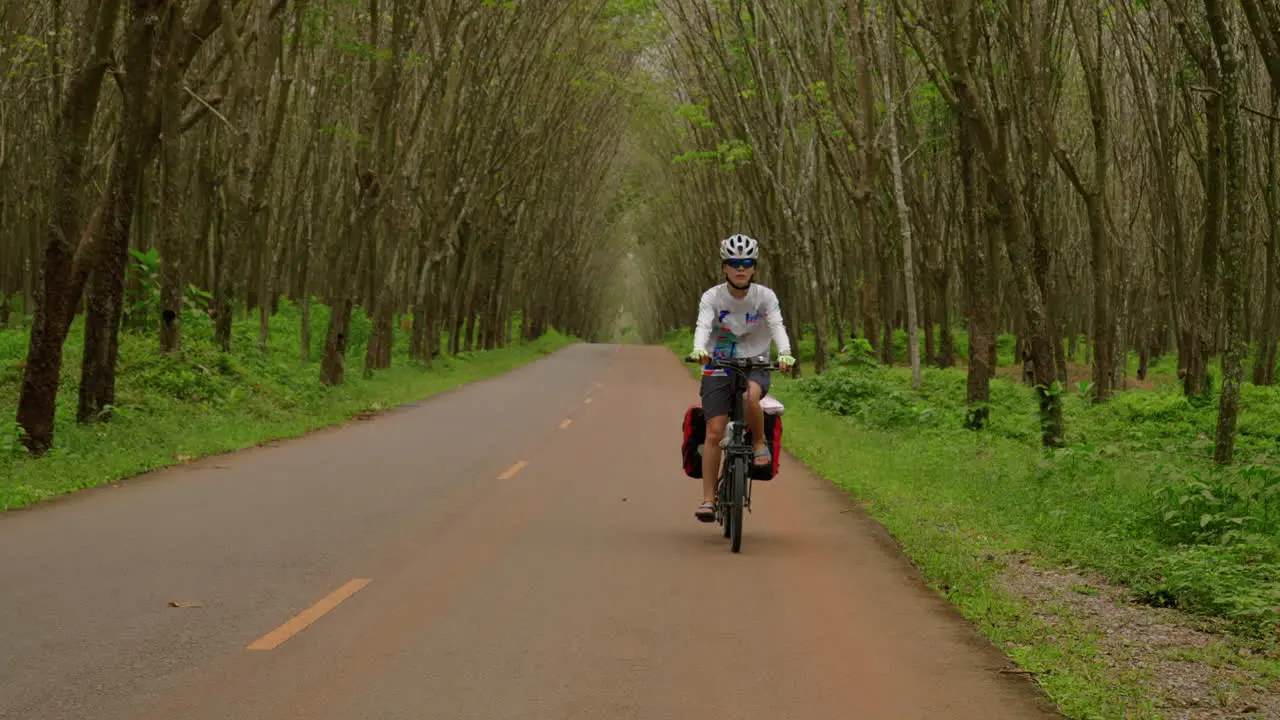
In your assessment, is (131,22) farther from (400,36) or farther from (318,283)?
(318,283)

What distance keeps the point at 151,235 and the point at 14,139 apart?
15.8 feet

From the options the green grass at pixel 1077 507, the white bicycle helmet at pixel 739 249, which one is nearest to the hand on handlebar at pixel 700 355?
the white bicycle helmet at pixel 739 249

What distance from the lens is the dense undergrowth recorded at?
825 centimetres

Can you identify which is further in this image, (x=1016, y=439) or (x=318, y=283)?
(x=318, y=283)

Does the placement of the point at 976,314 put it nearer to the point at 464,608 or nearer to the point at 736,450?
the point at 736,450

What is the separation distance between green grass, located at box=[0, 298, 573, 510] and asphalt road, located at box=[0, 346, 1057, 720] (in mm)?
852

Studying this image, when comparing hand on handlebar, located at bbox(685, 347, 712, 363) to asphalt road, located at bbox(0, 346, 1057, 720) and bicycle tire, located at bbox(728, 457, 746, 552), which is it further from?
asphalt road, located at bbox(0, 346, 1057, 720)

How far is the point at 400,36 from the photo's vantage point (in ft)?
80.3

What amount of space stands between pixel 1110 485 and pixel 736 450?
442 cm

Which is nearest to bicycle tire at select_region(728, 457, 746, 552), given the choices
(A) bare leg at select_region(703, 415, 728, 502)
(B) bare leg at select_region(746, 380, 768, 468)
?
(B) bare leg at select_region(746, 380, 768, 468)

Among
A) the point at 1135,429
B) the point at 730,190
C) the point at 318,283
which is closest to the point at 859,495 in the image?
the point at 1135,429

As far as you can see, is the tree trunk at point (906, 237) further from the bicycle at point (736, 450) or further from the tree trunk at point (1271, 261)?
the bicycle at point (736, 450)

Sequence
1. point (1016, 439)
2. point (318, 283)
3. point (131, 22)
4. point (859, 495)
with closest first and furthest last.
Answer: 1. point (859, 495)
2. point (131, 22)
3. point (1016, 439)
4. point (318, 283)

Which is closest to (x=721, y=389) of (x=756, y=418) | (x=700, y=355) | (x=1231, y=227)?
(x=756, y=418)
